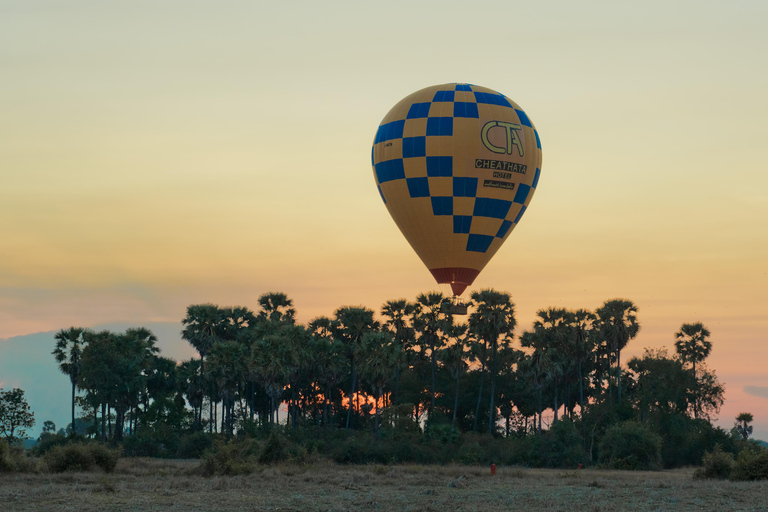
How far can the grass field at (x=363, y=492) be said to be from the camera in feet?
115

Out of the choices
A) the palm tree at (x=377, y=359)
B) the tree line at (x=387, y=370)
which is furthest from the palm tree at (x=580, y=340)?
the palm tree at (x=377, y=359)

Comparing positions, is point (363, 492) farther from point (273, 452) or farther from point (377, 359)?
point (377, 359)

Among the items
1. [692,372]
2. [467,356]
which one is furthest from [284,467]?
[692,372]

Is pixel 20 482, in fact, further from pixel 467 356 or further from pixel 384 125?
pixel 467 356

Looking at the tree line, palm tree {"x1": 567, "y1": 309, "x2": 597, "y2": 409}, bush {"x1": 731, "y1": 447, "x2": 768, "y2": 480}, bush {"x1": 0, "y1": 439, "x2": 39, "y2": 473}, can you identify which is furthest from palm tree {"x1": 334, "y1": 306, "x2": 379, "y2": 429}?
bush {"x1": 731, "y1": 447, "x2": 768, "y2": 480}

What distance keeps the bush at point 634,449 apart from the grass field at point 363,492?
13.5m

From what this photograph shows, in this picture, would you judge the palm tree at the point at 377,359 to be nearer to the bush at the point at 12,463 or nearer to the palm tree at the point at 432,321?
the palm tree at the point at 432,321

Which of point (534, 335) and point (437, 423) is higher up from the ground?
point (534, 335)

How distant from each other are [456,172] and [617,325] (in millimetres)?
39198

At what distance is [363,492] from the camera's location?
41.0 m

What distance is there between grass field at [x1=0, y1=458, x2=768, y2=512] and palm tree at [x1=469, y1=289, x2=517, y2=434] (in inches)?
1282

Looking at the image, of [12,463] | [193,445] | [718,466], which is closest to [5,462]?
[12,463]

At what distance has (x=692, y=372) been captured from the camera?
3465 inches

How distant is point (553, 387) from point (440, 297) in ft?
46.7
